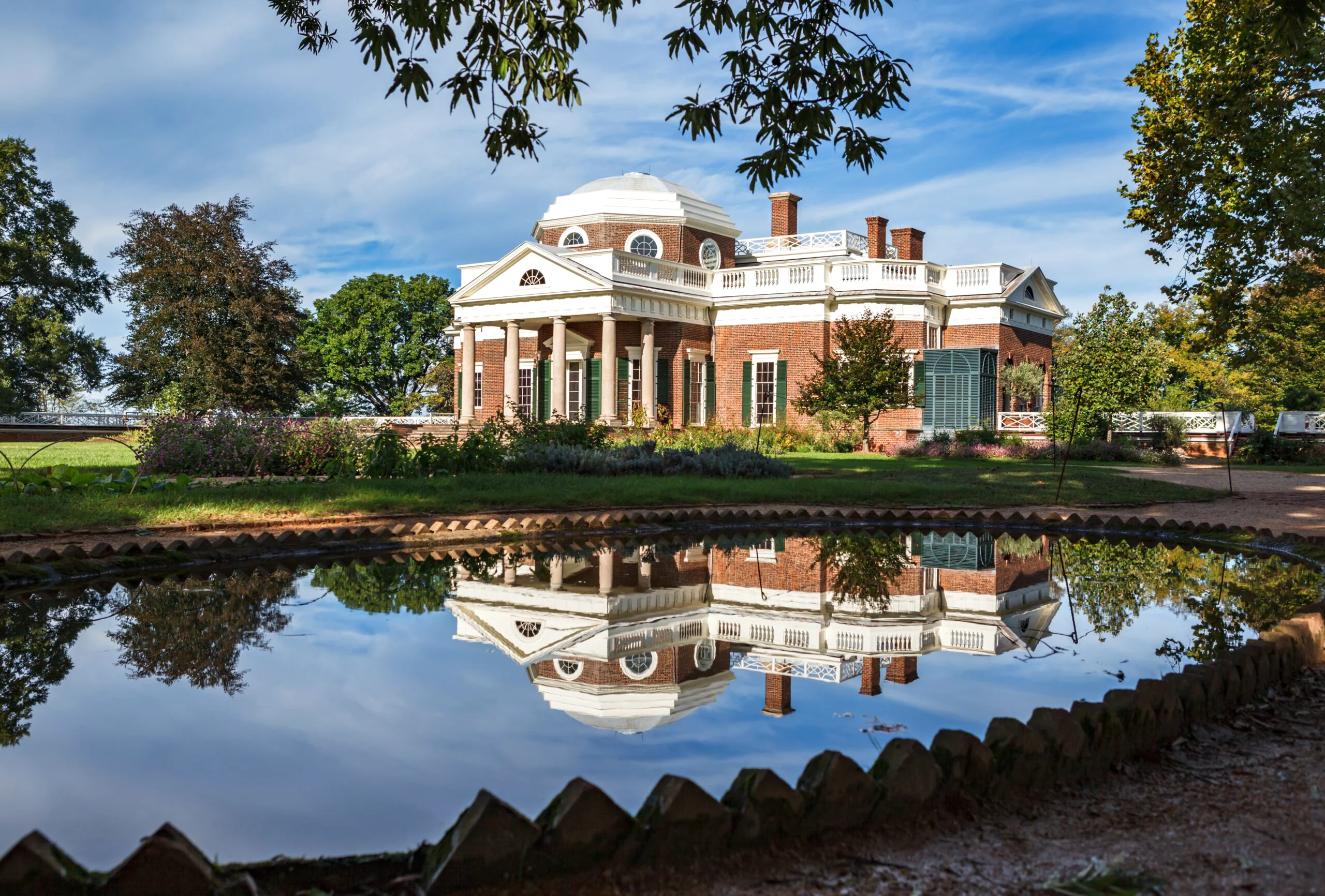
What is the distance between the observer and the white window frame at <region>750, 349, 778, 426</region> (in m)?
28.9

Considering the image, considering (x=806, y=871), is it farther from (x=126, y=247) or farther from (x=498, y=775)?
(x=126, y=247)

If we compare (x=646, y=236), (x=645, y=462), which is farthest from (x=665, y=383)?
(x=645, y=462)

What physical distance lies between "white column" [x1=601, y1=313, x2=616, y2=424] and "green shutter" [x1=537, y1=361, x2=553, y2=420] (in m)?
3.28

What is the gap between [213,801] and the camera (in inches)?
105

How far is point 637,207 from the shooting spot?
3130 cm

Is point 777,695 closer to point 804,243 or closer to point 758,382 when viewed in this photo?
point 758,382

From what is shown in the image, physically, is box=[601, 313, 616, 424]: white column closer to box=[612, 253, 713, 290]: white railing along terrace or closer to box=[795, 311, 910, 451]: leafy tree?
box=[612, 253, 713, 290]: white railing along terrace

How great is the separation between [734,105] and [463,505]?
17.2 feet

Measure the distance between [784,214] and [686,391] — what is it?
8629 millimetres

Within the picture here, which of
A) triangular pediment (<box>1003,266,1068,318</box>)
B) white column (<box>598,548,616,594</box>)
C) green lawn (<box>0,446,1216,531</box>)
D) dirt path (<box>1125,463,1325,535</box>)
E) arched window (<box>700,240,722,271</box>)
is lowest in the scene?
white column (<box>598,548,616,594</box>)

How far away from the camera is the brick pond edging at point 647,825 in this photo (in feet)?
6.47

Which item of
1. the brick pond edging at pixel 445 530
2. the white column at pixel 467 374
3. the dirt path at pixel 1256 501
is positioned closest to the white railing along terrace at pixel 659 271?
the white column at pixel 467 374

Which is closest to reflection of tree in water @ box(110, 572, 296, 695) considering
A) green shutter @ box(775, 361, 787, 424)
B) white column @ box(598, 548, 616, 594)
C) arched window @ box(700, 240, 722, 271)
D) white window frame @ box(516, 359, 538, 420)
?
white column @ box(598, 548, 616, 594)

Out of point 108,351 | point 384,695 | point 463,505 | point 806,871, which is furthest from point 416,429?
point 806,871
